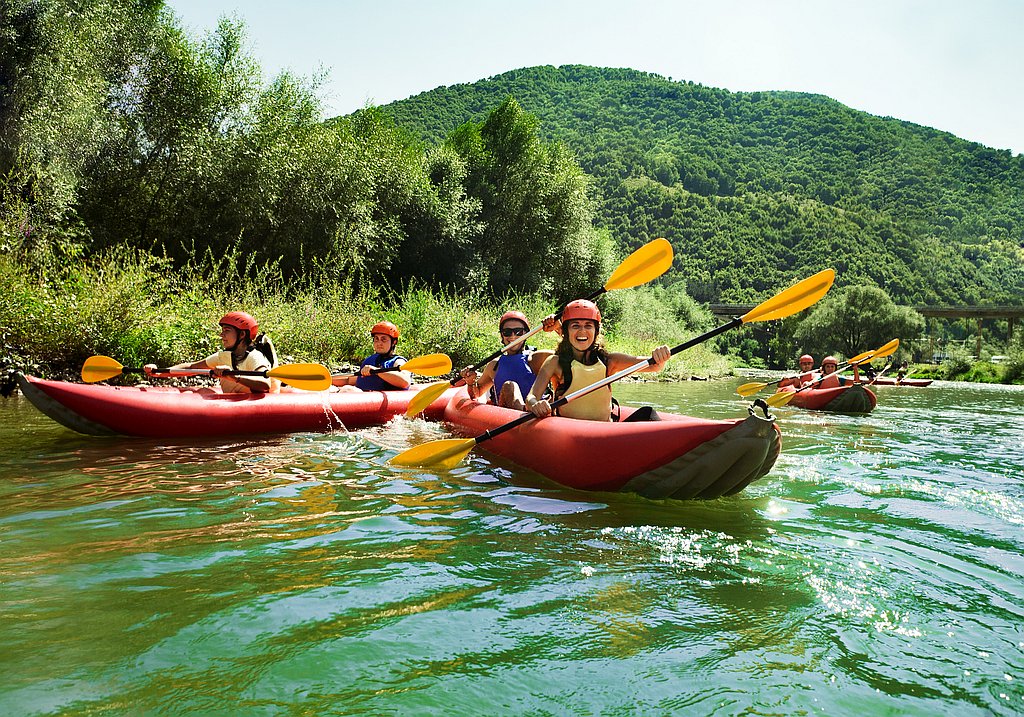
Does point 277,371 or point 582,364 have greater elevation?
point 582,364

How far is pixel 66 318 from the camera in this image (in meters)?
8.52

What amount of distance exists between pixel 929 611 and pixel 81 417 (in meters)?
5.90

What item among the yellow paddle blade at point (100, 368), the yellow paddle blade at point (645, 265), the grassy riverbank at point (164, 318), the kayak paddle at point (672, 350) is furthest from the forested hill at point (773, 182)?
the kayak paddle at point (672, 350)

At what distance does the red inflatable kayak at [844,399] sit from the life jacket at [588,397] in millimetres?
7627

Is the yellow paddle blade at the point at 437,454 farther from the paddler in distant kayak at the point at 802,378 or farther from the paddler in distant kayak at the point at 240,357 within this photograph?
the paddler in distant kayak at the point at 802,378

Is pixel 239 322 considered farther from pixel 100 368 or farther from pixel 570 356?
pixel 570 356

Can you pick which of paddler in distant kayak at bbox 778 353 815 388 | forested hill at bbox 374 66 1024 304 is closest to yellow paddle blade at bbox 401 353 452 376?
paddler in distant kayak at bbox 778 353 815 388

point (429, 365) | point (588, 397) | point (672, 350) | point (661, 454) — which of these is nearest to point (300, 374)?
point (429, 365)

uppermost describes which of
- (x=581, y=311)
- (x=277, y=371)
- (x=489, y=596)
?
(x=581, y=311)

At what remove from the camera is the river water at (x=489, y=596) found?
6.33 feet

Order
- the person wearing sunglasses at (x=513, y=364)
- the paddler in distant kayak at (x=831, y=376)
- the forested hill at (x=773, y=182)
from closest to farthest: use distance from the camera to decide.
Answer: the person wearing sunglasses at (x=513, y=364) < the paddler in distant kayak at (x=831, y=376) < the forested hill at (x=773, y=182)

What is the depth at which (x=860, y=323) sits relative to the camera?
3953 cm

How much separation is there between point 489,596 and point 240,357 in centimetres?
467

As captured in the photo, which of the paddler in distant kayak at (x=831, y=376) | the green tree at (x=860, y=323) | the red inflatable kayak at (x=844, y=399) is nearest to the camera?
the red inflatable kayak at (x=844, y=399)
